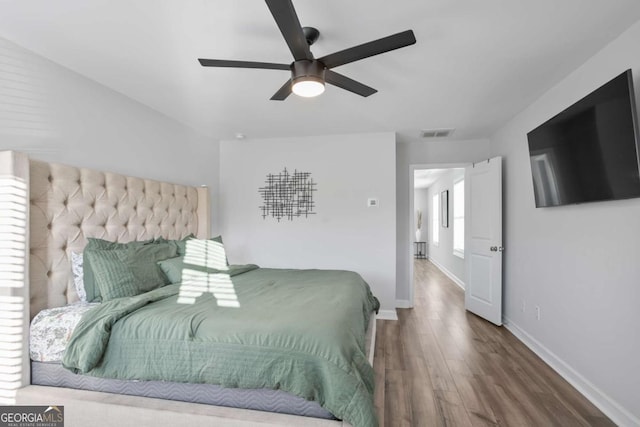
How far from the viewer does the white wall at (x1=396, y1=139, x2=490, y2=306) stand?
4348 mm

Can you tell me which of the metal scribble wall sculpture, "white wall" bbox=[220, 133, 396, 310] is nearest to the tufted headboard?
"white wall" bbox=[220, 133, 396, 310]

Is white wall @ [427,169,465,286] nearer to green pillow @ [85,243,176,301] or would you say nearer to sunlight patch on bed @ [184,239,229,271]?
sunlight patch on bed @ [184,239,229,271]

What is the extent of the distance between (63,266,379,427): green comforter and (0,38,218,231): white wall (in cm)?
129

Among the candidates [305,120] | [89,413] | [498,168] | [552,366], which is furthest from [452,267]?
[89,413]

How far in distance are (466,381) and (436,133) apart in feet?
9.55

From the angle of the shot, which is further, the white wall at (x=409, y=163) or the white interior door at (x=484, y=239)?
the white wall at (x=409, y=163)

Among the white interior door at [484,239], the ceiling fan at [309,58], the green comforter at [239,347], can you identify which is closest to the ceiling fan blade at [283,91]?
the ceiling fan at [309,58]

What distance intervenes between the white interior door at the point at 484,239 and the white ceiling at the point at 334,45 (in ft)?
3.21

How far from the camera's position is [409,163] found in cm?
445

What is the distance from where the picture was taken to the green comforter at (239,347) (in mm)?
1379

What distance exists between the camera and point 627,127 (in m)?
1.73

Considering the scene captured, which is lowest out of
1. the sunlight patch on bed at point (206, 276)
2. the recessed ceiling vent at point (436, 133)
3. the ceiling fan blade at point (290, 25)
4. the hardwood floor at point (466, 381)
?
the hardwood floor at point (466, 381)

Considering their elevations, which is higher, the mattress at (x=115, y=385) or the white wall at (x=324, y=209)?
the white wall at (x=324, y=209)

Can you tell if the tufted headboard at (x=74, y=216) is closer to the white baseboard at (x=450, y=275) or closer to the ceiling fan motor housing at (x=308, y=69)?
the ceiling fan motor housing at (x=308, y=69)
